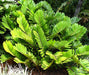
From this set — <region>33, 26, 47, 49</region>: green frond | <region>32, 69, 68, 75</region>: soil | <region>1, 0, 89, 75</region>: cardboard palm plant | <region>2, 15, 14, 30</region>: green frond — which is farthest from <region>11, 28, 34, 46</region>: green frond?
<region>2, 15, 14, 30</region>: green frond

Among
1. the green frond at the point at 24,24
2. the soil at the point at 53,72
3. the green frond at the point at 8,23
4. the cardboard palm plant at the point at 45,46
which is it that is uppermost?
the green frond at the point at 8,23

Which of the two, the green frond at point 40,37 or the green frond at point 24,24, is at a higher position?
the green frond at point 24,24

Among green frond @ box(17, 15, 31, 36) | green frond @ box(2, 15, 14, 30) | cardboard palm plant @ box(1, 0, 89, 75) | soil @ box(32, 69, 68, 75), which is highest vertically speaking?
green frond @ box(2, 15, 14, 30)

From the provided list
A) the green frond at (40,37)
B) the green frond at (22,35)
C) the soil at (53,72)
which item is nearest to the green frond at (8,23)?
the green frond at (22,35)

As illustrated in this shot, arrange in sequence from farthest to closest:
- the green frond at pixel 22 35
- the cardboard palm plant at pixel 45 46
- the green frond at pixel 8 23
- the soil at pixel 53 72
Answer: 1. the green frond at pixel 8 23
2. the soil at pixel 53 72
3. the green frond at pixel 22 35
4. the cardboard palm plant at pixel 45 46

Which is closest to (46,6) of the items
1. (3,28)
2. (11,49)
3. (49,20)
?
(49,20)

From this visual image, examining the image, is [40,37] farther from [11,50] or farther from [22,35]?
[11,50]

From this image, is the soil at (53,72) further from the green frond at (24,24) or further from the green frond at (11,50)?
the green frond at (24,24)

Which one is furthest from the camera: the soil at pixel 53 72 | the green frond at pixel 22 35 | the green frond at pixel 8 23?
the green frond at pixel 8 23

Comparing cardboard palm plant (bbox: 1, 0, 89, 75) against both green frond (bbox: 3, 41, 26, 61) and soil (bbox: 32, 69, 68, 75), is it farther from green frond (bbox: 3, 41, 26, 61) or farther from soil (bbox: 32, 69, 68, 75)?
soil (bbox: 32, 69, 68, 75)

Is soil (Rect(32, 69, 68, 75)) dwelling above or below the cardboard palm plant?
below

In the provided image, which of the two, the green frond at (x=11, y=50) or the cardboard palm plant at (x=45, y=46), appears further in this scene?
the green frond at (x=11, y=50)

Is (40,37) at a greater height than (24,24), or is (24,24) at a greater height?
(24,24)

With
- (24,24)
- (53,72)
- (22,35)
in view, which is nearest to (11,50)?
(22,35)
